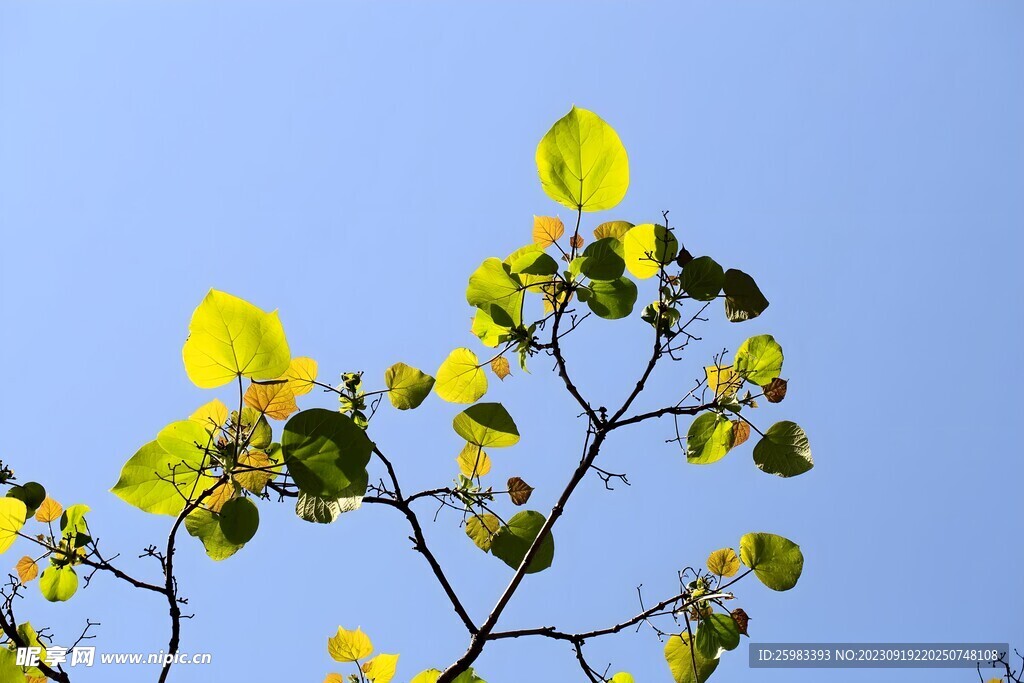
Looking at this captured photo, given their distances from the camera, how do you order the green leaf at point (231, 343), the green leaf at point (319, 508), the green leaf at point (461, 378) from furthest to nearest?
the green leaf at point (461, 378)
the green leaf at point (319, 508)
the green leaf at point (231, 343)

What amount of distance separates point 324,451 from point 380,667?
2.45 feet

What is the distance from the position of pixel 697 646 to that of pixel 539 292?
2.26 feet

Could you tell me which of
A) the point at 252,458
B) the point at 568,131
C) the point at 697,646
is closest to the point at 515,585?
the point at 697,646

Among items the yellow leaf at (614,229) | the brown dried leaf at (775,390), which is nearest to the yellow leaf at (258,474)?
the yellow leaf at (614,229)

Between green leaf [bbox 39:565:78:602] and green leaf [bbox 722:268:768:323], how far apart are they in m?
1.31

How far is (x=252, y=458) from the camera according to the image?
1.10 m

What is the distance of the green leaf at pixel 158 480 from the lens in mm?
1112

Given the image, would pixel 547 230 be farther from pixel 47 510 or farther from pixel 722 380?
pixel 47 510

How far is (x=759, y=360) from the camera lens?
1.27 meters

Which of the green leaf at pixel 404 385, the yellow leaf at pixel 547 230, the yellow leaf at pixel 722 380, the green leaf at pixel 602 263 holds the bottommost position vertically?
the green leaf at pixel 404 385

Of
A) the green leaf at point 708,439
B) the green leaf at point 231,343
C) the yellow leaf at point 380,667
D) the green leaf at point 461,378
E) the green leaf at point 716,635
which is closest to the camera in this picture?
the green leaf at point 231,343

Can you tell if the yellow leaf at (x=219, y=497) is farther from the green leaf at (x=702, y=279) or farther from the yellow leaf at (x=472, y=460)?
the green leaf at (x=702, y=279)

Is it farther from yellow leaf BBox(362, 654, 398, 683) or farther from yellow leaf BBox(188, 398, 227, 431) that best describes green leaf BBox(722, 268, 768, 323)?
yellow leaf BBox(362, 654, 398, 683)

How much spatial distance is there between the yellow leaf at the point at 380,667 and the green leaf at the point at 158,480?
636 millimetres
